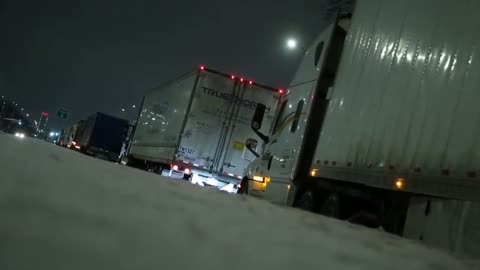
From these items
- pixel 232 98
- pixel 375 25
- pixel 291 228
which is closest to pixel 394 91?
pixel 375 25

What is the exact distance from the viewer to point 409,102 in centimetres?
498

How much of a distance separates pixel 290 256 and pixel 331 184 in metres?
4.84

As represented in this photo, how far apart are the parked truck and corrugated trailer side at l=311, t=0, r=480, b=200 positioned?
24.3 metres

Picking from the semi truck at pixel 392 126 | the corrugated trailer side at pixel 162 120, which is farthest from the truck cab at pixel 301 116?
the corrugated trailer side at pixel 162 120

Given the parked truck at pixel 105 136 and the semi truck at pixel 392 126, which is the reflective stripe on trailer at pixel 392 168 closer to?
the semi truck at pixel 392 126

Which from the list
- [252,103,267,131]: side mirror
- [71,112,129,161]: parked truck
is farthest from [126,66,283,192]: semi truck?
[71,112,129,161]: parked truck

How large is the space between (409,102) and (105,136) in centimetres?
2664

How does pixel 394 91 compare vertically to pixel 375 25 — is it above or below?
below

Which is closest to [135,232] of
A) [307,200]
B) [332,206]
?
[332,206]

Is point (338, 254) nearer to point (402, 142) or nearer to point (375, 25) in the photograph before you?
point (402, 142)

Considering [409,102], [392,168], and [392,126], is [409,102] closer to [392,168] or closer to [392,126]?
[392,126]

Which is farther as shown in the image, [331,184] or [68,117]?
[68,117]

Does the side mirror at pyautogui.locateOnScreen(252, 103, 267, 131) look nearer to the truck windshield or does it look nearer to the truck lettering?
the truck windshield

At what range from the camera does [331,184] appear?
262 inches
